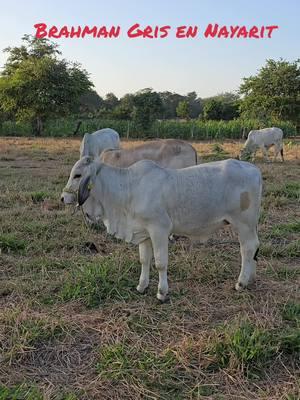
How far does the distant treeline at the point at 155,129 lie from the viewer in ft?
105

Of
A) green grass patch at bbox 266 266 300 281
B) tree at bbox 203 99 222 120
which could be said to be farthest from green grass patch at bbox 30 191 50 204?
tree at bbox 203 99 222 120

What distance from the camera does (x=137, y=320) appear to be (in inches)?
142

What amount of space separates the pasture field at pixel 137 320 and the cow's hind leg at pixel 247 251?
138mm

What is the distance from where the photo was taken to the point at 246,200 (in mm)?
4062

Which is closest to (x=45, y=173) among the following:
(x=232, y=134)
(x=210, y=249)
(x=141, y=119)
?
(x=210, y=249)

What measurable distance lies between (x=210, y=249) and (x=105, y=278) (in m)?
1.62

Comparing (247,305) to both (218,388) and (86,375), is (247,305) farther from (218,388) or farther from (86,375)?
(86,375)

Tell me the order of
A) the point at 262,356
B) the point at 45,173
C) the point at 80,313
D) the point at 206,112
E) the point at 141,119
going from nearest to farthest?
the point at 262,356 → the point at 80,313 → the point at 45,173 → the point at 141,119 → the point at 206,112

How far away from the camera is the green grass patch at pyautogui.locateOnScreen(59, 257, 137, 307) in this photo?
3.96 metres

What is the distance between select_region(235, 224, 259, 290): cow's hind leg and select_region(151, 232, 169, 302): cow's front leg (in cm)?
72

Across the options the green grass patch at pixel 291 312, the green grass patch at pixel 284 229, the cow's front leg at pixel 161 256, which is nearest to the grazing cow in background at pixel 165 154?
the green grass patch at pixel 284 229

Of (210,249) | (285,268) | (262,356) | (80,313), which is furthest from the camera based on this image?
(210,249)

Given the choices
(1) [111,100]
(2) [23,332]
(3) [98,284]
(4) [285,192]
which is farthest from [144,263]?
(1) [111,100]

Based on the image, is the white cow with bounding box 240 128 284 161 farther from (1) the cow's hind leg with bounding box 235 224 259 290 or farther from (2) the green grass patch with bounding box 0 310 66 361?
(2) the green grass patch with bounding box 0 310 66 361
